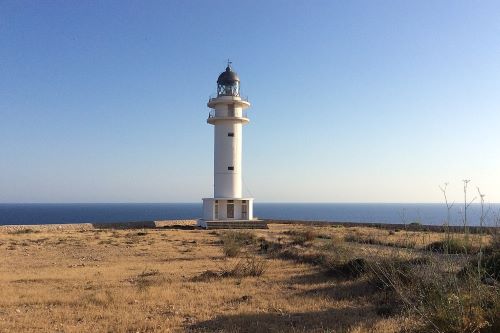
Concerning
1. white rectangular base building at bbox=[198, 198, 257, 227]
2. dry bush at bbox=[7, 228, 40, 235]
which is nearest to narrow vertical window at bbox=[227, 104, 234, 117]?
white rectangular base building at bbox=[198, 198, 257, 227]

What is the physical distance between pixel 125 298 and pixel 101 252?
1262cm

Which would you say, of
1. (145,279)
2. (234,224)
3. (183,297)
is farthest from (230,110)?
(183,297)

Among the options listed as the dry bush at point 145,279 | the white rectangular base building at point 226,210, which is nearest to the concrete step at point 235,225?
the white rectangular base building at point 226,210

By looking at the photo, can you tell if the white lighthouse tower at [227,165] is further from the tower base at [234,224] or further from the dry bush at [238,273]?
the dry bush at [238,273]

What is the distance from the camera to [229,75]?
42906 millimetres

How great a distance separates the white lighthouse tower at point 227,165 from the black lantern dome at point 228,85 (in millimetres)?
719

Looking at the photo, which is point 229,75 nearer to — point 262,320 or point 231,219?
point 231,219

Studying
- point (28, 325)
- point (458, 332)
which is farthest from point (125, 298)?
point (458, 332)

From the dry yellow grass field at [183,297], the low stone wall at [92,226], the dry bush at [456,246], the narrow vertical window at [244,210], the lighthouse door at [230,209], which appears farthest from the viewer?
the narrow vertical window at [244,210]

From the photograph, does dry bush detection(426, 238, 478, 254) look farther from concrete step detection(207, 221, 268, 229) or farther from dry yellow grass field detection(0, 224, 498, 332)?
concrete step detection(207, 221, 268, 229)

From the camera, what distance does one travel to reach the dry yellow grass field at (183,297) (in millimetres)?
9055

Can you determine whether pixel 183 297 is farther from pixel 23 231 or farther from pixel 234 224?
pixel 23 231

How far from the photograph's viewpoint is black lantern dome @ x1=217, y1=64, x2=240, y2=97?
140 feet

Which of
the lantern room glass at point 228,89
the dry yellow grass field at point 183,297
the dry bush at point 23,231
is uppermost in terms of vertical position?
the lantern room glass at point 228,89
